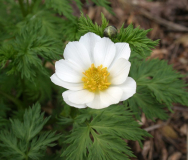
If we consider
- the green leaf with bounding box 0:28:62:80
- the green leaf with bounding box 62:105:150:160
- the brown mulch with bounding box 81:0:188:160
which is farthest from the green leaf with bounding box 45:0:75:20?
the brown mulch with bounding box 81:0:188:160

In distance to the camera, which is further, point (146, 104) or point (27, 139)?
point (146, 104)

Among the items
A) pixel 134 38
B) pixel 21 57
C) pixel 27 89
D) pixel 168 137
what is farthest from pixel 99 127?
pixel 168 137

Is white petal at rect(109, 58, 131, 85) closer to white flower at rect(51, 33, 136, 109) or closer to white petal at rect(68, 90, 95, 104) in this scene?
white flower at rect(51, 33, 136, 109)

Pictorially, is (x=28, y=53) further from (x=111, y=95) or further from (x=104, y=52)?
(x=111, y=95)

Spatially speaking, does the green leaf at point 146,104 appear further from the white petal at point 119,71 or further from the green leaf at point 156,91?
the white petal at point 119,71

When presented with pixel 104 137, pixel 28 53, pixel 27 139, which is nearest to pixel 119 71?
pixel 104 137

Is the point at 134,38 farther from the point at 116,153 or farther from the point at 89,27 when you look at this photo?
the point at 116,153

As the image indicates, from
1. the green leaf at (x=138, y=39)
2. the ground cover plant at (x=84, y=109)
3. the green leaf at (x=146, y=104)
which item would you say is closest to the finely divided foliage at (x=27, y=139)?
the ground cover plant at (x=84, y=109)
